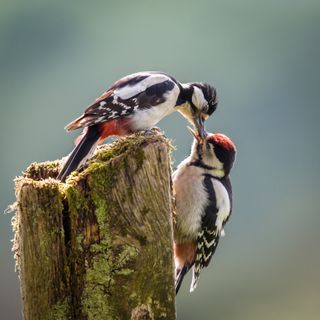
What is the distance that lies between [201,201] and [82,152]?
4.80 ft

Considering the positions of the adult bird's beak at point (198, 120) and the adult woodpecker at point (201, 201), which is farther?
the adult bird's beak at point (198, 120)

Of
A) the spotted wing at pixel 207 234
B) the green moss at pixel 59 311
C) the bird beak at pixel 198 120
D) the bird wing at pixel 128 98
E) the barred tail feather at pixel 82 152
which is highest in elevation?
the bird wing at pixel 128 98

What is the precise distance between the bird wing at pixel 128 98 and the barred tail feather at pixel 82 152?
0.25ft

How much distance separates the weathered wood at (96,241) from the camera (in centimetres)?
561

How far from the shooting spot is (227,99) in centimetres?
3531

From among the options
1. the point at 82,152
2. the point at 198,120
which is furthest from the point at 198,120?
the point at 82,152

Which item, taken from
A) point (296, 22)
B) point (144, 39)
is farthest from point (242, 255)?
point (296, 22)

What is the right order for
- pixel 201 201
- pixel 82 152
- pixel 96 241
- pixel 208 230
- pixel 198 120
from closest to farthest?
1. pixel 96 241
2. pixel 82 152
3. pixel 201 201
4. pixel 208 230
5. pixel 198 120

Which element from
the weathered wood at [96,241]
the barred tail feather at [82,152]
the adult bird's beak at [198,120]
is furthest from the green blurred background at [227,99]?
the weathered wood at [96,241]

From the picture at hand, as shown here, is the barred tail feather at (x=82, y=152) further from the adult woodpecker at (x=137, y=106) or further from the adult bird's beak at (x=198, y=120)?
the adult bird's beak at (x=198, y=120)

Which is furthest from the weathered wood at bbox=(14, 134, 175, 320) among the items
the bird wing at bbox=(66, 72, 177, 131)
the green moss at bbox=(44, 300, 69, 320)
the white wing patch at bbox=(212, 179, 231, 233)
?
the white wing patch at bbox=(212, 179, 231, 233)

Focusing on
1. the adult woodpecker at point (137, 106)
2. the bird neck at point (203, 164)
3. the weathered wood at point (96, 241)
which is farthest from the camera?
the bird neck at point (203, 164)

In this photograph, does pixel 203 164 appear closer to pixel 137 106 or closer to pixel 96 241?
pixel 137 106

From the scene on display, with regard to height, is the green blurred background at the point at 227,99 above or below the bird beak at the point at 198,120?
below
